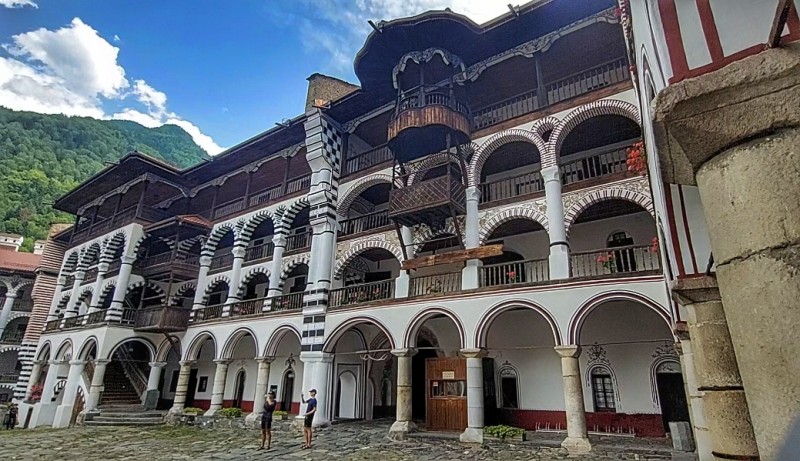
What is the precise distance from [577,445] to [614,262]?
13.8 feet

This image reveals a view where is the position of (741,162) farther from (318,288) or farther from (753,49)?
(318,288)

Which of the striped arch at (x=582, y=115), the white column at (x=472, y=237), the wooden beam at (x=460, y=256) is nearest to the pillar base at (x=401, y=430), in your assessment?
the white column at (x=472, y=237)

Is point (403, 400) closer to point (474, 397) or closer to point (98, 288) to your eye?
point (474, 397)

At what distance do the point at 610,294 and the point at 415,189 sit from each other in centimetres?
571

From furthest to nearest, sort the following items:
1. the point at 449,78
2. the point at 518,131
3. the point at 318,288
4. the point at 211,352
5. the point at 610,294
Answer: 1. the point at 211,352
2. the point at 318,288
3. the point at 449,78
4. the point at 518,131
5. the point at 610,294

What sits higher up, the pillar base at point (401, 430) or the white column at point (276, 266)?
Answer: the white column at point (276, 266)

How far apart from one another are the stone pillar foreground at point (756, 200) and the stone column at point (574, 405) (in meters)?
8.93

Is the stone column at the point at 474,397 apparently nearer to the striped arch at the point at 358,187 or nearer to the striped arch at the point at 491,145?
the striped arch at the point at 491,145

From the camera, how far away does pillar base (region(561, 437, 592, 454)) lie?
904cm

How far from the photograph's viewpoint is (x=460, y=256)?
1179 centimetres

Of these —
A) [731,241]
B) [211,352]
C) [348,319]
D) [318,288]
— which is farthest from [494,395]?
[211,352]

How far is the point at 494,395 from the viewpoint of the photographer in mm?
13281

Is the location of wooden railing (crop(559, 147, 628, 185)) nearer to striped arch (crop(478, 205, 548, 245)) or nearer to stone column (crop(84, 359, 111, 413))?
striped arch (crop(478, 205, 548, 245))

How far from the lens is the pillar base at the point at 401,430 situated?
11352 mm
